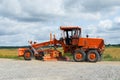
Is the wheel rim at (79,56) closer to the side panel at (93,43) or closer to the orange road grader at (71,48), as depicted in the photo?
the orange road grader at (71,48)

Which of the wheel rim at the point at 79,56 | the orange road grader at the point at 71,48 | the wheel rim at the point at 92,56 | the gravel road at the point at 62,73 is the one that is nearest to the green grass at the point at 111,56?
the orange road grader at the point at 71,48

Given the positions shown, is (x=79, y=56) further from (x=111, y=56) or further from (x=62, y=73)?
(x=111, y=56)

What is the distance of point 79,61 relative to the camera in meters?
29.2

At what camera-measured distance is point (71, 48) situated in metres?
30.7

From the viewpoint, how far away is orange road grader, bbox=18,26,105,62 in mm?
29328

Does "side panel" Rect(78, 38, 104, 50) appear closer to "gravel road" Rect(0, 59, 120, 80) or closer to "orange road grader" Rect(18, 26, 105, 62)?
"orange road grader" Rect(18, 26, 105, 62)

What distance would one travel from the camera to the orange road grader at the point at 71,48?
96.2 feet

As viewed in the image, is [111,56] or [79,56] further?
[111,56]

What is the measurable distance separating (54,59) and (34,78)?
1264 centimetres

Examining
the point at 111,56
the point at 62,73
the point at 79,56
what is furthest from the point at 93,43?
the point at 62,73

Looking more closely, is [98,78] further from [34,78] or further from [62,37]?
[62,37]

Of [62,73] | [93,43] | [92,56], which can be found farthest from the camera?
[93,43]

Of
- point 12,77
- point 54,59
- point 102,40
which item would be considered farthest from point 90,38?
point 12,77

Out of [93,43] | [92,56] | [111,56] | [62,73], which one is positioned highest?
[93,43]
